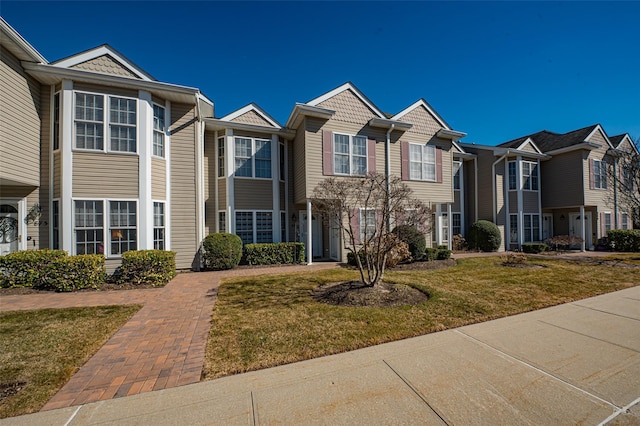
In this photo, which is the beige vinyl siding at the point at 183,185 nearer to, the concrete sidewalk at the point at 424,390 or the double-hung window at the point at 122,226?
the double-hung window at the point at 122,226

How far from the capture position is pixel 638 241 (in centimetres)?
1669

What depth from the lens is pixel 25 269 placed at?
7.62 meters

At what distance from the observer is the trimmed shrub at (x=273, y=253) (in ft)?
38.0

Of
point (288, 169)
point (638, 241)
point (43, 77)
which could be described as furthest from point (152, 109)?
point (638, 241)

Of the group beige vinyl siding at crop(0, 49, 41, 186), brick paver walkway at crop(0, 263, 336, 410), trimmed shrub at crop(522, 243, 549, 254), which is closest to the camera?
brick paver walkway at crop(0, 263, 336, 410)

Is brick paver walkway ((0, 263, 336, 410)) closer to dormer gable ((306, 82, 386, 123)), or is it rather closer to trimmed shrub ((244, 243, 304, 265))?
trimmed shrub ((244, 243, 304, 265))

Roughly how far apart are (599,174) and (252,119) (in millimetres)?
22585

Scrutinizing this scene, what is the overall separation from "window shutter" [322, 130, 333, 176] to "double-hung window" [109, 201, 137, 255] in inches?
289

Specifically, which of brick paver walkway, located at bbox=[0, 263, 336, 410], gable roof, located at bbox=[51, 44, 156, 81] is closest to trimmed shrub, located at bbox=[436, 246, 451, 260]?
brick paver walkway, located at bbox=[0, 263, 336, 410]

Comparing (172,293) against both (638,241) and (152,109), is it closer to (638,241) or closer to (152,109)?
(152,109)

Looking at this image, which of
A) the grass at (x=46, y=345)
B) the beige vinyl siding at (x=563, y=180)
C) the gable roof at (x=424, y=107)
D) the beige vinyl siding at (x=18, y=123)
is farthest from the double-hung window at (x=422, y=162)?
the beige vinyl siding at (x=18, y=123)

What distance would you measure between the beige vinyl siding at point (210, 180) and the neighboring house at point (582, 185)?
782 inches

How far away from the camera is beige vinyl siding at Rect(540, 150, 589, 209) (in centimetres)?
1739

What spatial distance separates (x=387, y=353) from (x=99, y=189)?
10.1 meters
